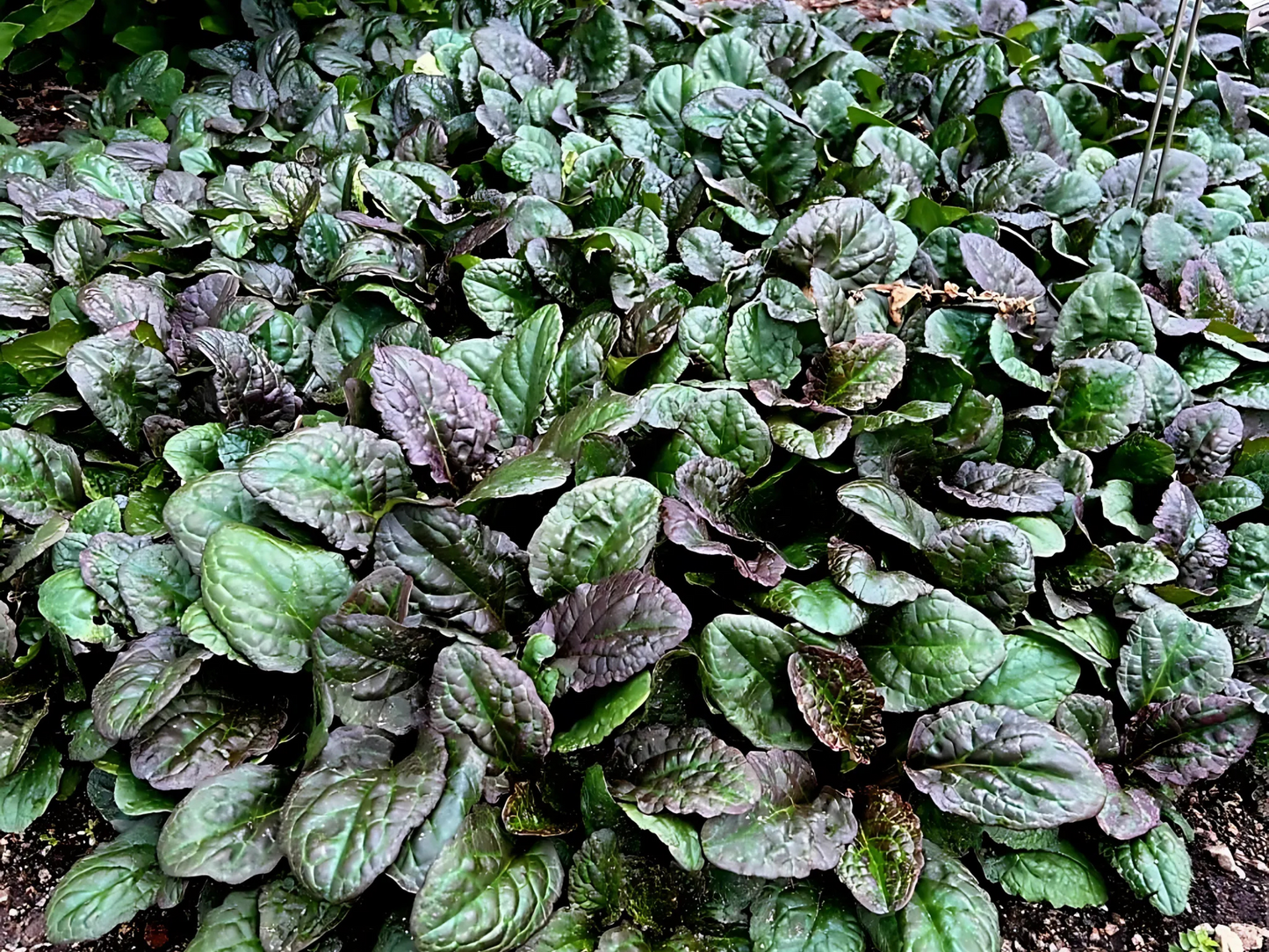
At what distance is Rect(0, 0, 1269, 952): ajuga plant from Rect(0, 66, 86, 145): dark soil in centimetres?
98

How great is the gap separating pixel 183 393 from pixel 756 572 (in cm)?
155

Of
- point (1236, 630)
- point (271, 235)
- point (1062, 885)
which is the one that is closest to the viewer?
point (1062, 885)

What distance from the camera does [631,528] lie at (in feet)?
6.86

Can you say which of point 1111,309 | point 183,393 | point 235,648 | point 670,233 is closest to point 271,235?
point 183,393

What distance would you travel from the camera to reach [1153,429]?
267 centimetres

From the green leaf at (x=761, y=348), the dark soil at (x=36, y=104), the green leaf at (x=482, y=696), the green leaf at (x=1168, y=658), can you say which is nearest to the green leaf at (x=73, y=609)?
the green leaf at (x=482, y=696)

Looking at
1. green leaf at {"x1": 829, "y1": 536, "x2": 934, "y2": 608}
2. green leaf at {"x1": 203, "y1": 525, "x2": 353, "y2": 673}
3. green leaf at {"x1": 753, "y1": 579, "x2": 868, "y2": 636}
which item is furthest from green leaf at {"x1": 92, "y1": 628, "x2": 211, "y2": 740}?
green leaf at {"x1": 829, "y1": 536, "x2": 934, "y2": 608}

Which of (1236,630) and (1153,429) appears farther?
(1153,429)

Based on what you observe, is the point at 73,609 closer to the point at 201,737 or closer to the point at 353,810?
the point at 201,737

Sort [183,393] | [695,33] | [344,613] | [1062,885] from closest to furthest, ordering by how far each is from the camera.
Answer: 1. [344,613]
2. [1062,885]
3. [183,393]
4. [695,33]

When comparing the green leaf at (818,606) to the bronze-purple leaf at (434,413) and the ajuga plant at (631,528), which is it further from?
the bronze-purple leaf at (434,413)

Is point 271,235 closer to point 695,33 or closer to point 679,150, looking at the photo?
point 679,150

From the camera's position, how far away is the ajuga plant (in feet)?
6.33

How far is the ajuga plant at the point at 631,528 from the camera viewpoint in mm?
1930
